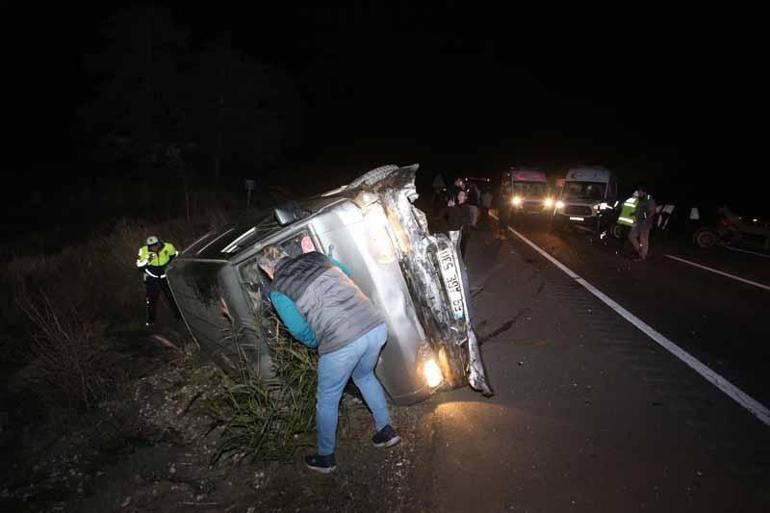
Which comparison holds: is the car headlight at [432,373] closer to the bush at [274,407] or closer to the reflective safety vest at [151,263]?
the bush at [274,407]

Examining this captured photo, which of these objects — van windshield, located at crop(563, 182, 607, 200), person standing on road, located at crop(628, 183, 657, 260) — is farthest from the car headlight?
van windshield, located at crop(563, 182, 607, 200)

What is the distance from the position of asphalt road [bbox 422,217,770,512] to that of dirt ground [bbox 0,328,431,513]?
381 mm

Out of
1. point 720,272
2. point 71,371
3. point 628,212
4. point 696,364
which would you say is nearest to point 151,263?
point 71,371

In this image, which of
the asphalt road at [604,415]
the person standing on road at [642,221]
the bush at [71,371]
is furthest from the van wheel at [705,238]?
the bush at [71,371]

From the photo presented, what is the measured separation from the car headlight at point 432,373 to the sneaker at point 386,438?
0.47 metres

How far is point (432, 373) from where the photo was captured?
12.9 feet

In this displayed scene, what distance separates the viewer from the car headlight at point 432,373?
389 cm

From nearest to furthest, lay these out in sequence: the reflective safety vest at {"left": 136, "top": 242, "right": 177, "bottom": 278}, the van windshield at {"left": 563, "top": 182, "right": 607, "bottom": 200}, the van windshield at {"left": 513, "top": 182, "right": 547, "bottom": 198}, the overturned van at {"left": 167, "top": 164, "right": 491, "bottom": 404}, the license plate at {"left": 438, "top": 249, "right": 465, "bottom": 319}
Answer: the overturned van at {"left": 167, "top": 164, "right": 491, "bottom": 404}
the license plate at {"left": 438, "top": 249, "right": 465, "bottom": 319}
the reflective safety vest at {"left": 136, "top": 242, "right": 177, "bottom": 278}
the van windshield at {"left": 563, "top": 182, "right": 607, "bottom": 200}
the van windshield at {"left": 513, "top": 182, "right": 547, "bottom": 198}

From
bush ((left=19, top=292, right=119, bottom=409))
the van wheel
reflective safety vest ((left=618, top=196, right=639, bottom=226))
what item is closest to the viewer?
Result: bush ((left=19, top=292, right=119, bottom=409))

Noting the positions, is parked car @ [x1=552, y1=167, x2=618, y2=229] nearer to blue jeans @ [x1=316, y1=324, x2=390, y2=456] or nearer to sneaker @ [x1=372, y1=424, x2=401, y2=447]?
sneaker @ [x1=372, y1=424, x2=401, y2=447]

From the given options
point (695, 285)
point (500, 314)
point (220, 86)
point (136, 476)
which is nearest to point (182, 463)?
point (136, 476)

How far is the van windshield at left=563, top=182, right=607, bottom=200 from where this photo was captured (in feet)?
55.2

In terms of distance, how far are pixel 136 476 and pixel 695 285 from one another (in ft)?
28.7

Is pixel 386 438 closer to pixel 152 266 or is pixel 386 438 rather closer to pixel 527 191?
pixel 152 266
